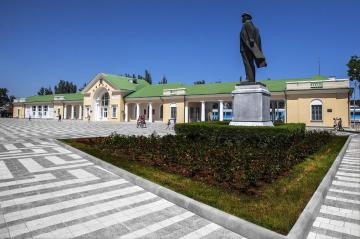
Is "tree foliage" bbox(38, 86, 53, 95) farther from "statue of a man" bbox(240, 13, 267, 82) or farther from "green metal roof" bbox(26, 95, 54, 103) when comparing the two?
Answer: "statue of a man" bbox(240, 13, 267, 82)

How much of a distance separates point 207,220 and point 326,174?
13.6 feet

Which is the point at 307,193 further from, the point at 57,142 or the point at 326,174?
the point at 57,142

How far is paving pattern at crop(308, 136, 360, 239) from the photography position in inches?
156

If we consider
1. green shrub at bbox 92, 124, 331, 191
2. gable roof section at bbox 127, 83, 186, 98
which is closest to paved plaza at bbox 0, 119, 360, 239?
green shrub at bbox 92, 124, 331, 191

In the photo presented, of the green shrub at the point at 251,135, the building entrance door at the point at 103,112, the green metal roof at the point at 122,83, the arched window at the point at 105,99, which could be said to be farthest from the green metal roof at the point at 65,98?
the green shrub at the point at 251,135

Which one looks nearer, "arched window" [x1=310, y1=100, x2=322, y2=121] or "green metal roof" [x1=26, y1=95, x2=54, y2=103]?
"arched window" [x1=310, y1=100, x2=322, y2=121]

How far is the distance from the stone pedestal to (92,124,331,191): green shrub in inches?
66.1

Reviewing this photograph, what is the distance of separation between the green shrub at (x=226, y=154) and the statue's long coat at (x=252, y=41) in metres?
4.25

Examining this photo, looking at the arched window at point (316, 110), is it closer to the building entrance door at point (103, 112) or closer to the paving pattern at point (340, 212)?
the paving pattern at point (340, 212)

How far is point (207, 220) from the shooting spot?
4359 mm

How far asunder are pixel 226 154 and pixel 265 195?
397cm

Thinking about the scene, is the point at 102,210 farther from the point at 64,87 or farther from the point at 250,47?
the point at 64,87

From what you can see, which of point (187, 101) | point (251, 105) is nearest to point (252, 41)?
point (251, 105)

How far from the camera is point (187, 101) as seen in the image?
4231cm
